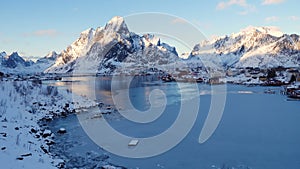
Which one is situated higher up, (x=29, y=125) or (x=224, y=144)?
(x=29, y=125)

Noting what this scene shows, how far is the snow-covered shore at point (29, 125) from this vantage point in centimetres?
860

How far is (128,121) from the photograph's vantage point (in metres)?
17.5

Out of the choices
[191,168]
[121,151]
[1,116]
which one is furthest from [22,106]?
[191,168]

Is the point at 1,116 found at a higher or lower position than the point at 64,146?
higher

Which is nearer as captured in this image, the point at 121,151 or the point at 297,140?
the point at 121,151

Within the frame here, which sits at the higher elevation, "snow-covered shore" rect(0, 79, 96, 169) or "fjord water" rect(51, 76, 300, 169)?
→ "snow-covered shore" rect(0, 79, 96, 169)

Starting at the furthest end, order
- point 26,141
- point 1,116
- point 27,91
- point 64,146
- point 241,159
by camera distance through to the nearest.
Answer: point 27,91 < point 1,116 < point 64,146 < point 26,141 < point 241,159

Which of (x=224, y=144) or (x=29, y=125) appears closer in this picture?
(x=224, y=144)

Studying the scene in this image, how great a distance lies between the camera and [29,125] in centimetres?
1446

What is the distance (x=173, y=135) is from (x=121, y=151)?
11.4 ft

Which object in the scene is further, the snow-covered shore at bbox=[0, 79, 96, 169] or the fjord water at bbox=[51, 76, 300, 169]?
the fjord water at bbox=[51, 76, 300, 169]

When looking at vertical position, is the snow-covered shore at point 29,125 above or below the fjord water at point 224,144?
above

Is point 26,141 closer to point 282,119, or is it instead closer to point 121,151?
point 121,151

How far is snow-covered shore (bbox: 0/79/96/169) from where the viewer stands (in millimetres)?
8602
